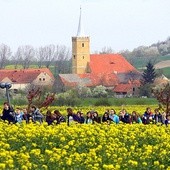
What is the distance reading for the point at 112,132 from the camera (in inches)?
859

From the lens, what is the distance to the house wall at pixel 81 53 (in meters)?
148

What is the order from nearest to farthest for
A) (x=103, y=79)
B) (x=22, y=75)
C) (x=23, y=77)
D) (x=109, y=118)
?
(x=109, y=118) < (x=103, y=79) < (x=23, y=77) < (x=22, y=75)

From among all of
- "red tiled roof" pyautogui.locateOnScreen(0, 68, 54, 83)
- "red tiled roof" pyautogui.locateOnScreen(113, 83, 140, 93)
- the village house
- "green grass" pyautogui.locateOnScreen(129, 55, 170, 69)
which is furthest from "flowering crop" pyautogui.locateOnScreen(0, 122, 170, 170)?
"green grass" pyautogui.locateOnScreen(129, 55, 170, 69)

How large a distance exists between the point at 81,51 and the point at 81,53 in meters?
0.41

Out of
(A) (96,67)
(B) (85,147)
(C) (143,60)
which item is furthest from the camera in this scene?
(C) (143,60)

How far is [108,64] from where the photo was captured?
153125mm

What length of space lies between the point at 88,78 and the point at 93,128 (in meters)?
108

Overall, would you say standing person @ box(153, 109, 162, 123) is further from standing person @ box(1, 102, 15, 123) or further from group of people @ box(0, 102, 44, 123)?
standing person @ box(1, 102, 15, 123)

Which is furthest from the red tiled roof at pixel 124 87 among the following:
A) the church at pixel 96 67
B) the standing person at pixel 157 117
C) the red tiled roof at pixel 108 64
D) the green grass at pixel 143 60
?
the standing person at pixel 157 117

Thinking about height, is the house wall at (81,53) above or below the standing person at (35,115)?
above

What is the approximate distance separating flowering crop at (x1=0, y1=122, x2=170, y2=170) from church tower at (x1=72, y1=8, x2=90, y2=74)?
123 m

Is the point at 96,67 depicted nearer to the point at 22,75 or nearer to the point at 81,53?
the point at 81,53

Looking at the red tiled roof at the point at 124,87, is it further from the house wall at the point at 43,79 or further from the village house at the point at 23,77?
the village house at the point at 23,77

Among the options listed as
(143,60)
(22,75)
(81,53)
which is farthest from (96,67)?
(143,60)
